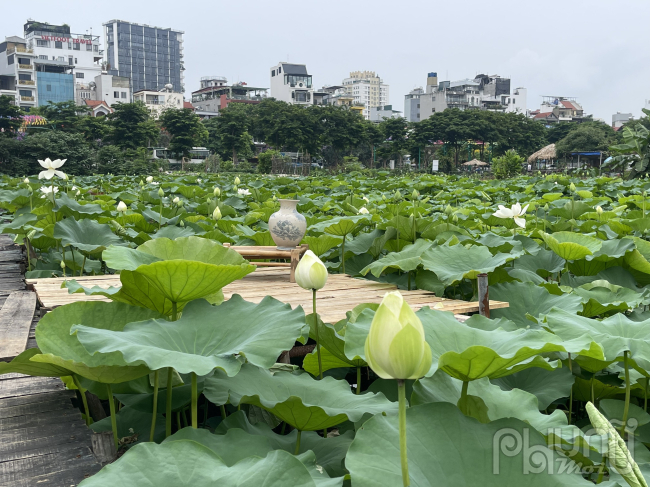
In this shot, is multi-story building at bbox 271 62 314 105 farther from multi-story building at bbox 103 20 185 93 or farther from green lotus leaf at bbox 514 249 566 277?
green lotus leaf at bbox 514 249 566 277

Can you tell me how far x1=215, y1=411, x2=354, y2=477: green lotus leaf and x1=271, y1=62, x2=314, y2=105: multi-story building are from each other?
69.5 m

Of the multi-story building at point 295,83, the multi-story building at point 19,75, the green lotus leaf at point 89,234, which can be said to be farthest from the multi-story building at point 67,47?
the green lotus leaf at point 89,234

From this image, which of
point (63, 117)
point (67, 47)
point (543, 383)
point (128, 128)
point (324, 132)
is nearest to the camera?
point (543, 383)

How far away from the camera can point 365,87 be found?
119 m

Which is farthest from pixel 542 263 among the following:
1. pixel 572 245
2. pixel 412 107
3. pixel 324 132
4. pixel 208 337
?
pixel 412 107

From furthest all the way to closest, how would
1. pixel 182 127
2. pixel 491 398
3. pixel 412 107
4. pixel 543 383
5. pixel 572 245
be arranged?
pixel 412 107
pixel 182 127
pixel 572 245
pixel 543 383
pixel 491 398

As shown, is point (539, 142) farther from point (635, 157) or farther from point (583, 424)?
point (583, 424)

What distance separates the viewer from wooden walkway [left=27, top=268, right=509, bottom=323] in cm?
220

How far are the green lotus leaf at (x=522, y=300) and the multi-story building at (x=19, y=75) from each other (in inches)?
2153

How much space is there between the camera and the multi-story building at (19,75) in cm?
4978

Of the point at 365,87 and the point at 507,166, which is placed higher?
the point at 365,87

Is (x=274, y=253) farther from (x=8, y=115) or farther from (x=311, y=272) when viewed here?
(x=8, y=115)

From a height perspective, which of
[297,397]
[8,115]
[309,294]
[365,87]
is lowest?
[309,294]

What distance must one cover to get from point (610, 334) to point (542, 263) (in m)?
1.44
